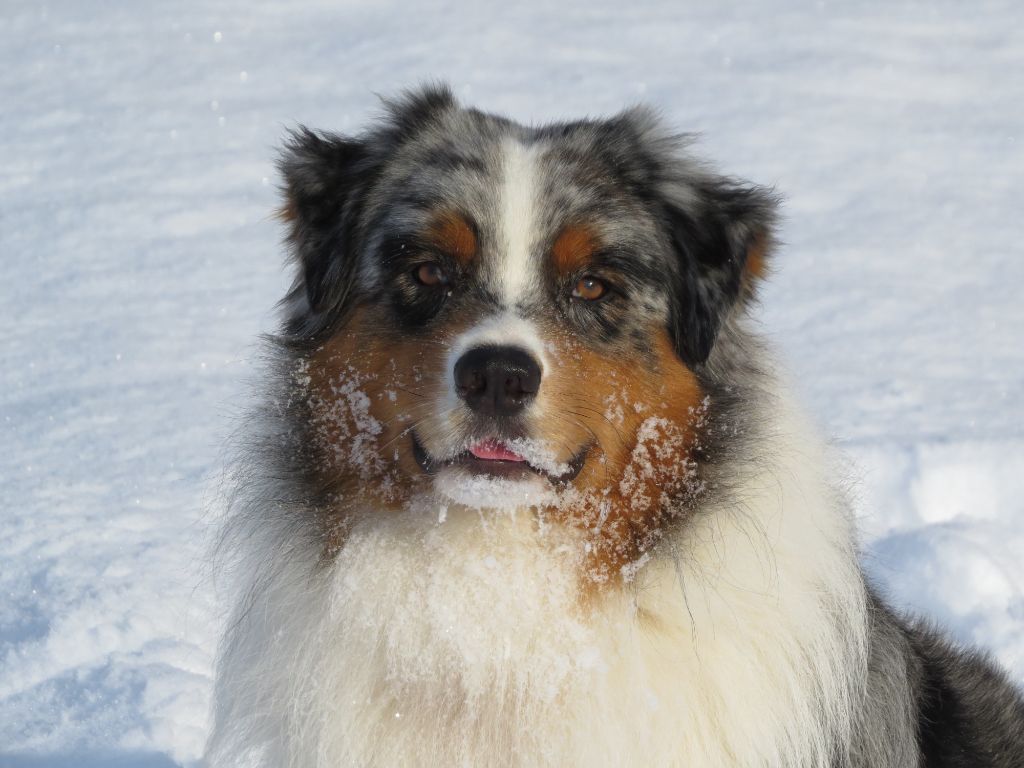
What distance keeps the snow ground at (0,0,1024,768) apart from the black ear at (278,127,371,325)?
45.2 inches

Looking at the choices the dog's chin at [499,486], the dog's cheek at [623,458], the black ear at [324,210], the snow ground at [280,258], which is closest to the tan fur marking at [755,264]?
the snow ground at [280,258]

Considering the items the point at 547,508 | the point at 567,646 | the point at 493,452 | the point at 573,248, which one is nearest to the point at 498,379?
the point at 493,452

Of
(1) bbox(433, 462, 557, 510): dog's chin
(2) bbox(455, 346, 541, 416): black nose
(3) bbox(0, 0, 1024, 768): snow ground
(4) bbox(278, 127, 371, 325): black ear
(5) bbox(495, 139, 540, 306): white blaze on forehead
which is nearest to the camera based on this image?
(2) bbox(455, 346, 541, 416): black nose

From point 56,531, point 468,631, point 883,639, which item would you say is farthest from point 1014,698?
point 56,531

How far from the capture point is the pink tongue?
3127 millimetres

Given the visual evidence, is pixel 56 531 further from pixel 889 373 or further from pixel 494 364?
pixel 889 373

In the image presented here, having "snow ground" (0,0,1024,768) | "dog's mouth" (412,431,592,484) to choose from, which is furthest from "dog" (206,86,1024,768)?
"snow ground" (0,0,1024,768)

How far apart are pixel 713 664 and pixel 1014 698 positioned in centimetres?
128

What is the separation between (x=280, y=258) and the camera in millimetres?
9492

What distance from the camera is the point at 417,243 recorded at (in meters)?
3.40

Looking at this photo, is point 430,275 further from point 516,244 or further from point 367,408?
point 367,408

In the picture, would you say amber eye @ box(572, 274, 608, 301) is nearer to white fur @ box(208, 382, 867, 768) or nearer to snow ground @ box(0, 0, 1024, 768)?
white fur @ box(208, 382, 867, 768)

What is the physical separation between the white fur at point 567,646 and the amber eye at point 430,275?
2.06 feet

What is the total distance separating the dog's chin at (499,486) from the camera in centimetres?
313
